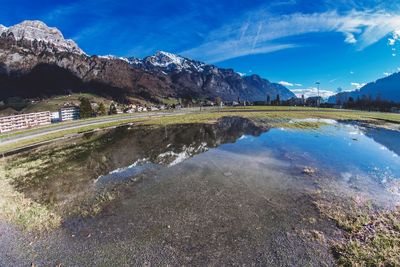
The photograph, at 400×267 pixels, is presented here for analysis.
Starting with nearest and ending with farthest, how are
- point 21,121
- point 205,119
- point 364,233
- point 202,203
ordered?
point 364,233, point 202,203, point 205,119, point 21,121

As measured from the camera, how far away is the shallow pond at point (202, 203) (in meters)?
9.14

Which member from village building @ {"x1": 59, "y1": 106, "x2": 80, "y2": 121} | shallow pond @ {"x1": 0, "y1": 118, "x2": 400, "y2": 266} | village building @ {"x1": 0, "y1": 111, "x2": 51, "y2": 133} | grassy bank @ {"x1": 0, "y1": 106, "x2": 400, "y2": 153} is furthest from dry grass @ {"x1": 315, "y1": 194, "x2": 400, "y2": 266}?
village building @ {"x1": 59, "y1": 106, "x2": 80, "y2": 121}

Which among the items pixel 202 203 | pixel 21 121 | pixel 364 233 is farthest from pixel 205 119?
pixel 21 121

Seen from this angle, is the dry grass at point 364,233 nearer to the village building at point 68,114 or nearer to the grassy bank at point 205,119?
the grassy bank at point 205,119

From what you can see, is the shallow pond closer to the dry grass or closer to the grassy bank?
the dry grass

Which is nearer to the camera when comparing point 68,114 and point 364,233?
point 364,233

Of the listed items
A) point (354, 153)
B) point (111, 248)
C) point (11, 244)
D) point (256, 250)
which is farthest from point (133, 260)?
point (354, 153)

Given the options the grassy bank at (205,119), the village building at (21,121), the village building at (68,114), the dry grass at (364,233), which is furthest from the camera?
the village building at (68,114)

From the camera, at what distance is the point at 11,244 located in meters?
10.3

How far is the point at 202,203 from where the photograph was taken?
44.5ft

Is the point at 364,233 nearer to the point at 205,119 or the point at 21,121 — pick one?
the point at 205,119

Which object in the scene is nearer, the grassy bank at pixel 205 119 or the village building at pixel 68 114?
the grassy bank at pixel 205 119

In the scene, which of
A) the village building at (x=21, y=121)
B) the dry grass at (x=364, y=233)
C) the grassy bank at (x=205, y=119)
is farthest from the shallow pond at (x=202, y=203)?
the village building at (x=21, y=121)

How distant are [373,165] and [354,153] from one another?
4778 mm
